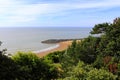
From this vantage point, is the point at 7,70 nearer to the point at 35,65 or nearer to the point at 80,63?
the point at 80,63

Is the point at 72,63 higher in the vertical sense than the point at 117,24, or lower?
lower

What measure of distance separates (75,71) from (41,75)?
4.67m

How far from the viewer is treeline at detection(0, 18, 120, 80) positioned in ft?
47.3

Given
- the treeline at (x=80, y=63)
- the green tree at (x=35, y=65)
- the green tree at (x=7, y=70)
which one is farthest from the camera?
the green tree at (x=35, y=65)

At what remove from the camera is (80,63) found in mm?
17828

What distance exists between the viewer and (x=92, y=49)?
1067 inches

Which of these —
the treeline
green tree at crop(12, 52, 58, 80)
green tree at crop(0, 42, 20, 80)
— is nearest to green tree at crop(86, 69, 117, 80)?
the treeline

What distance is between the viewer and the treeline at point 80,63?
1441 centimetres

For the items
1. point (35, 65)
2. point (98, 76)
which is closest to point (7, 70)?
point (98, 76)

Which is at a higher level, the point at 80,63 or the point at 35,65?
the point at 80,63

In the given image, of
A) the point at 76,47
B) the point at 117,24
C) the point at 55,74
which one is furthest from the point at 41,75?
the point at 117,24

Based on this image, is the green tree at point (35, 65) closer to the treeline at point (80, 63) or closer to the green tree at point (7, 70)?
the treeline at point (80, 63)

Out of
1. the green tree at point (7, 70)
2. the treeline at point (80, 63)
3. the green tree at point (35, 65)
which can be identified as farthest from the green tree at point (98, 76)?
the green tree at point (35, 65)

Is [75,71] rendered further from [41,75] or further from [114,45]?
[114,45]
